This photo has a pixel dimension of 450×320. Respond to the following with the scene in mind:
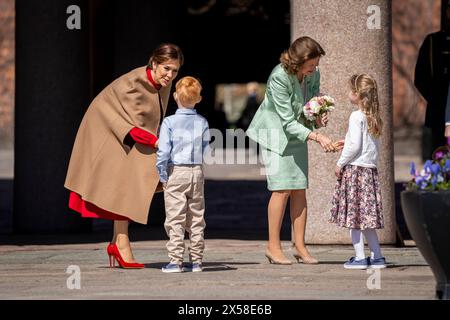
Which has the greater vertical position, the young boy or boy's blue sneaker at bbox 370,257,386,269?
the young boy

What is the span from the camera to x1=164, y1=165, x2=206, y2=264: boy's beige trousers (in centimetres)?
975

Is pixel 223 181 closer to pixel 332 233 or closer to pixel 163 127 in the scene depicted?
pixel 332 233

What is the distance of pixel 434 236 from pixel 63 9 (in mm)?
7312

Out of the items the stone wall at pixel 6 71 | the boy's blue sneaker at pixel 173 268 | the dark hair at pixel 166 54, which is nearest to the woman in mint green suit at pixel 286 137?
the dark hair at pixel 166 54

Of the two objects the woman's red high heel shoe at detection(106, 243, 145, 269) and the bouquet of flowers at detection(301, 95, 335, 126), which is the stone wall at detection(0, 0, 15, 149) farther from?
the bouquet of flowers at detection(301, 95, 335, 126)

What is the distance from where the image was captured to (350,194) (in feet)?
33.4

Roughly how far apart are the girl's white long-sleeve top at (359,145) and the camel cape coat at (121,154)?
4.75 feet

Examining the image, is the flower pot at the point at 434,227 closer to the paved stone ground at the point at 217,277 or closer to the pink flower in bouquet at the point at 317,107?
the paved stone ground at the point at 217,277

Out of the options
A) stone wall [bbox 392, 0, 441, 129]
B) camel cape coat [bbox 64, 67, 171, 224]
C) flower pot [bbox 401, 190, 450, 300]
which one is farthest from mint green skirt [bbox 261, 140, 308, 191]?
stone wall [bbox 392, 0, 441, 129]

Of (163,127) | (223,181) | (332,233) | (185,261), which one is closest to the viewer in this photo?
(163,127)

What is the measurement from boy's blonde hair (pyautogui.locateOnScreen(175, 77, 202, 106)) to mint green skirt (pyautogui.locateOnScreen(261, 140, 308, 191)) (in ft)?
3.47

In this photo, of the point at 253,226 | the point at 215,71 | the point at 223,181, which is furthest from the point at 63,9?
the point at 215,71

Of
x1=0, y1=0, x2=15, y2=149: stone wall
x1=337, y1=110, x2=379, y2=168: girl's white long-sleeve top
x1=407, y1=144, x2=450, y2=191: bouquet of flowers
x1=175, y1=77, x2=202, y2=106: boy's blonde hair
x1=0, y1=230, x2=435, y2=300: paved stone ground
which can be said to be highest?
x1=0, y1=0, x2=15, y2=149: stone wall
